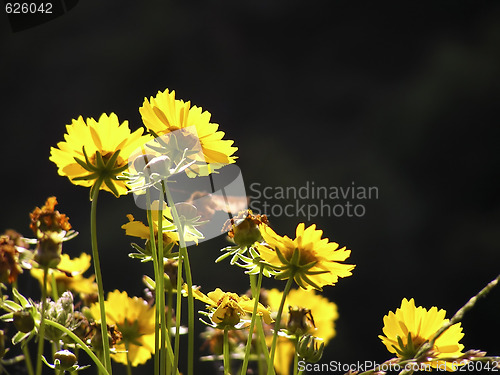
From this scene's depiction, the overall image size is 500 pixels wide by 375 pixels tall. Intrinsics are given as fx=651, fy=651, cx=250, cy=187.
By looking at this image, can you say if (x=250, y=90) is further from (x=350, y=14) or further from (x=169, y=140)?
(x=169, y=140)

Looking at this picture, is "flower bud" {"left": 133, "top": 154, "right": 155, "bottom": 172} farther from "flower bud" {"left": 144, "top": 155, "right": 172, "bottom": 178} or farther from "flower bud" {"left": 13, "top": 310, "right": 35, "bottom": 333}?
"flower bud" {"left": 13, "top": 310, "right": 35, "bottom": 333}

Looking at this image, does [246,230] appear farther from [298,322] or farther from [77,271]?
[77,271]

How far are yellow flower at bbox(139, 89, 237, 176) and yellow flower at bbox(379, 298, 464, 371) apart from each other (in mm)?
175

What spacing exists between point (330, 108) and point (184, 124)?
1679 mm

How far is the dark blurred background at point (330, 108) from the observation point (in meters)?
1.91

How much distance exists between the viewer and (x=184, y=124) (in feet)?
1.60

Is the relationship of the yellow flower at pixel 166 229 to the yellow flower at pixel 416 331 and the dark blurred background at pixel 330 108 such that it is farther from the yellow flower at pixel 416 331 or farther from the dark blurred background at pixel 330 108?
the dark blurred background at pixel 330 108

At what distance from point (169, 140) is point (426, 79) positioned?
1.83 metres

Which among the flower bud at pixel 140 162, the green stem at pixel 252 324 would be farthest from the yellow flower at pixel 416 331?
the flower bud at pixel 140 162

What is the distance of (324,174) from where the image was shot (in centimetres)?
202

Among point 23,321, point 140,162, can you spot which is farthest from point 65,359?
point 140,162

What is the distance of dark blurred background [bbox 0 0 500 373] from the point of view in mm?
1906

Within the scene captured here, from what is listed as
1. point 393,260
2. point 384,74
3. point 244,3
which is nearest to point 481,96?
point 384,74

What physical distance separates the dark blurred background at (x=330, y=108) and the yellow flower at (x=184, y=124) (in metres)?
1.29
